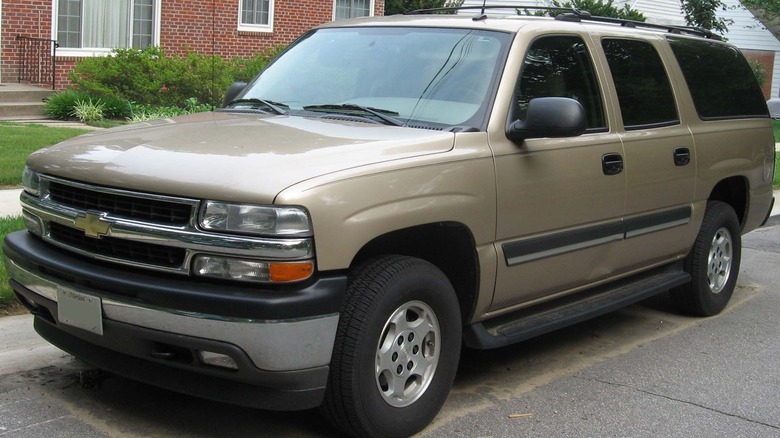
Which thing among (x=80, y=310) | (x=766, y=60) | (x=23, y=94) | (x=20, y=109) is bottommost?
(x=80, y=310)

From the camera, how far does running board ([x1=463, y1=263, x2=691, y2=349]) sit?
16.0 feet

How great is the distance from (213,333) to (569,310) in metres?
2.39

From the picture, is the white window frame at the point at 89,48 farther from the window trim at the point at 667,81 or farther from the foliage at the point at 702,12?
the window trim at the point at 667,81

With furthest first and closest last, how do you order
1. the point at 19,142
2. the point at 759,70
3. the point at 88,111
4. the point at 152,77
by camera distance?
the point at 759,70 → the point at 152,77 → the point at 88,111 → the point at 19,142

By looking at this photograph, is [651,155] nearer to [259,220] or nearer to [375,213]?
[375,213]

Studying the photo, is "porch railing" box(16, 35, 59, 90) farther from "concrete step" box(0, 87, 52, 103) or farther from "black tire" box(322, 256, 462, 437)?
"black tire" box(322, 256, 462, 437)

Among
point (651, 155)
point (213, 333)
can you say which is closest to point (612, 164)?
point (651, 155)

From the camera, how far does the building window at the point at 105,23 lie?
648 inches

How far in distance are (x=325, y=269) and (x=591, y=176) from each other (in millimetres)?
2070

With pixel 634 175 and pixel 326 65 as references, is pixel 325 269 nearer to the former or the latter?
pixel 326 65

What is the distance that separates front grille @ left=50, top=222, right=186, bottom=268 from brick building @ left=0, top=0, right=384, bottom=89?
10.6 metres

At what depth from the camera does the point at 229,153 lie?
4141 mm

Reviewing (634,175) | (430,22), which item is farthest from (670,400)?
(430,22)

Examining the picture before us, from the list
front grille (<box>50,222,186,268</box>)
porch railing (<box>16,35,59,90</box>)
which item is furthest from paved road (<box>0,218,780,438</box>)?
porch railing (<box>16,35,59,90</box>)
